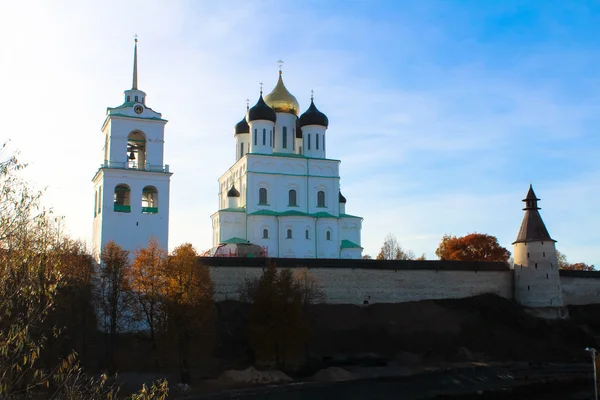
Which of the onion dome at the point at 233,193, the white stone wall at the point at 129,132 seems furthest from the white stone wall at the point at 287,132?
the white stone wall at the point at 129,132

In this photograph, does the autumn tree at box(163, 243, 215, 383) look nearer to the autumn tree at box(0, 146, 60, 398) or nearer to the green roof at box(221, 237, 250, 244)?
the green roof at box(221, 237, 250, 244)

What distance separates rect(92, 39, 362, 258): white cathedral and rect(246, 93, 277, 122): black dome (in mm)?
62

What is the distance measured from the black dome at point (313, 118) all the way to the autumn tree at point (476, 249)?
45.5ft

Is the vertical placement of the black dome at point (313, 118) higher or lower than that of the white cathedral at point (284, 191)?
higher

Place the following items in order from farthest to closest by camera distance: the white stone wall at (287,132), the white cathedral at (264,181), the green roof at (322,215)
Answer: the white stone wall at (287,132) < the green roof at (322,215) < the white cathedral at (264,181)

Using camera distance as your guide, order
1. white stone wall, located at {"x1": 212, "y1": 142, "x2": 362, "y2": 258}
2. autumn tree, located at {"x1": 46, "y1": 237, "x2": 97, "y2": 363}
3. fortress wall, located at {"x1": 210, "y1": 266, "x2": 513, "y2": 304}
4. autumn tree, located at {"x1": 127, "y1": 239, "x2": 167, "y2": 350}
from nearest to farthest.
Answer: autumn tree, located at {"x1": 46, "y1": 237, "x2": 97, "y2": 363}
autumn tree, located at {"x1": 127, "y1": 239, "x2": 167, "y2": 350}
fortress wall, located at {"x1": 210, "y1": 266, "x2": 513, "y2": 304}
white stone wall, located at {"x1": 212, "y1": 142, "x2": 362, "y2": 258}

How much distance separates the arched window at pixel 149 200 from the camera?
99.9 ft

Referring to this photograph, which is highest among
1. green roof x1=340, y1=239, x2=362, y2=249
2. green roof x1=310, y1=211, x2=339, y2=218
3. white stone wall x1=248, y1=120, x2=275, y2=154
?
white stone wall x1=248, y1=120, x2=275, y2=154

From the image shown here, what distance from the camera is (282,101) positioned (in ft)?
143

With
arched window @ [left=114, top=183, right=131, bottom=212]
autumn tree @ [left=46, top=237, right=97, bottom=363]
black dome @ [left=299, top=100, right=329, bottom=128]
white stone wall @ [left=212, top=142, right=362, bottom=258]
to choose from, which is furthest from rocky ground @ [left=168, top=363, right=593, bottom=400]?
black dome @ [left=299, top=100, right=329, bottom=128]

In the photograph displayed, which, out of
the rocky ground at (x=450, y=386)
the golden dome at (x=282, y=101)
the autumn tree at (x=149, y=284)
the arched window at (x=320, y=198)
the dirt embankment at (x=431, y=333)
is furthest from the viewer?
the golden dome at (x=282, y=101)

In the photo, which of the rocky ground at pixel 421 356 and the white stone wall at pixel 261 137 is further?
the white stone wall at pixel 261 137

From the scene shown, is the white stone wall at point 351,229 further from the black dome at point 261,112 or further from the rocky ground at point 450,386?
the rocky ground at point 450,386

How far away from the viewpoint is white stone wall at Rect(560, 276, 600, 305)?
38.3 meters
